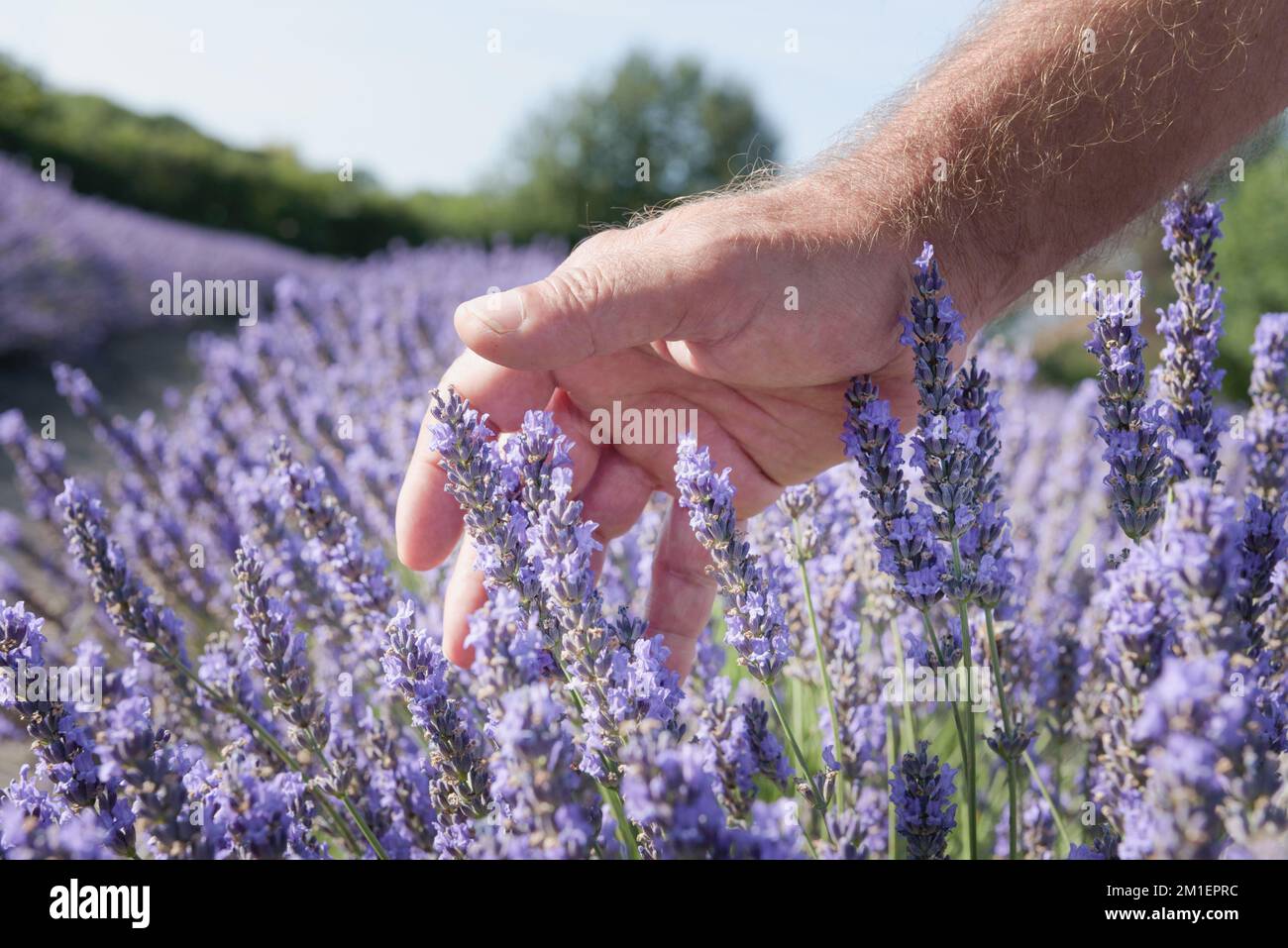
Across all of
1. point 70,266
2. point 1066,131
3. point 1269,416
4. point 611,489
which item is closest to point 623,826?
point 611,489

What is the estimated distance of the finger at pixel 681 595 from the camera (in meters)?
1.71

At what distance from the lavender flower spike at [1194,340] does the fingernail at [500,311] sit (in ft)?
3.05

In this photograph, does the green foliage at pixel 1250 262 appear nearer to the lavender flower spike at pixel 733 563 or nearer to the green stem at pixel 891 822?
the green stem at pixel 891 822

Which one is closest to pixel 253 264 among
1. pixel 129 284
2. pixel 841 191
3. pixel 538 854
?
pixel 129 284

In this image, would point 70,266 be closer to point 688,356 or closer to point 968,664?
point 688,356

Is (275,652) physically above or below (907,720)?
above

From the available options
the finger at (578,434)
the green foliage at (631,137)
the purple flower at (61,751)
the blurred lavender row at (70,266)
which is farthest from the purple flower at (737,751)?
the green foliage at (631,137)

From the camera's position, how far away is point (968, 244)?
1.58 meters

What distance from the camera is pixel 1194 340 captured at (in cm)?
A: 134

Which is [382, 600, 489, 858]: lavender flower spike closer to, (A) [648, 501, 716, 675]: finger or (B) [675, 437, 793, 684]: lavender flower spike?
(B) [675, 437, 793, 684]: lavender flower spike

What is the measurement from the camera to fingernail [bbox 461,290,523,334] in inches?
51.7

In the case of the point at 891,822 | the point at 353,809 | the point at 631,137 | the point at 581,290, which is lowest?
the point at 891,822

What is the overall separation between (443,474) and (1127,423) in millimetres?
1125
